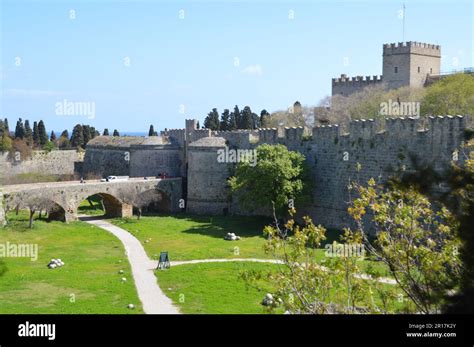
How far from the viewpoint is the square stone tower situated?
1722 inches

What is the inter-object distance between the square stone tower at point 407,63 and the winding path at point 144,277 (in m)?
25.2

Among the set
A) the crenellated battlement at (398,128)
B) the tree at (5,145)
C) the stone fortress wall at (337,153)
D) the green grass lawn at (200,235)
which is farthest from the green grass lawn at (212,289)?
the tree at (5,145)

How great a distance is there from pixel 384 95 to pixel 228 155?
34.6ft

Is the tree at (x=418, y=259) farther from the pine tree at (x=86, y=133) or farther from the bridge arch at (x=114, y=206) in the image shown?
the pine tree at (x=86, y=133)

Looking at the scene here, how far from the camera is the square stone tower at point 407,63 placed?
43.7 m

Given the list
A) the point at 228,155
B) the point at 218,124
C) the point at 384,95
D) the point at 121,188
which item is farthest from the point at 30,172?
the point at 384,95

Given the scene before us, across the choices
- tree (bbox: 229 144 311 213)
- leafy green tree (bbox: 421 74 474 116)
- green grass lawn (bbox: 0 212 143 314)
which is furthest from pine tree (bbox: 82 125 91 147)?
leafy green tree (bbox: 421 74 474 116)

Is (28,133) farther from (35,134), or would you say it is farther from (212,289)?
(212,289)

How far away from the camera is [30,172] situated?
50.0 meters

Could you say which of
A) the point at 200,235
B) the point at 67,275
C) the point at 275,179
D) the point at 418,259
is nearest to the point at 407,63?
the point at 275,179

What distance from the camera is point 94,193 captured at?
3209 centimetres

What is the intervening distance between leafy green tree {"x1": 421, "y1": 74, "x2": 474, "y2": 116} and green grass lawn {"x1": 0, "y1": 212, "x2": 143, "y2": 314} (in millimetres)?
17102

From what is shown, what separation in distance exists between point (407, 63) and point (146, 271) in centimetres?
3084
